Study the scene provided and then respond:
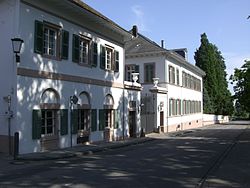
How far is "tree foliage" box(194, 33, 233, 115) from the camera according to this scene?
7191 cm

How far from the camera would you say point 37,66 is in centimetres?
1931

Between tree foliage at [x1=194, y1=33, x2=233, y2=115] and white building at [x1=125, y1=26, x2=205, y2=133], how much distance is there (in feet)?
76.1

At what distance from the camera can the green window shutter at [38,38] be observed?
19062 millimetres

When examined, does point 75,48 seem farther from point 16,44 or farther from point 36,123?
point 16,44

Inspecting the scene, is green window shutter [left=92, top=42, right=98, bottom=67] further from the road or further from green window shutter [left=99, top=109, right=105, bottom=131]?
the road

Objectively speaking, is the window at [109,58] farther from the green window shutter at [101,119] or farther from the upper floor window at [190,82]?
the upper floor window at [190,82]

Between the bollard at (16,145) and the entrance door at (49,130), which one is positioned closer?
the bollard at (16,145)

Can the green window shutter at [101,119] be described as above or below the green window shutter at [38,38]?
below

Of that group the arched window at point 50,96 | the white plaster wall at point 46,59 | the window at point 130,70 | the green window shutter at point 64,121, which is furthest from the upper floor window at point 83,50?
the window at point 130,70

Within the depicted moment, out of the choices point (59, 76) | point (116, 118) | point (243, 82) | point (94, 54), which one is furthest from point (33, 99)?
point (243, 82)

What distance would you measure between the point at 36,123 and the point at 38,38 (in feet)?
13.3

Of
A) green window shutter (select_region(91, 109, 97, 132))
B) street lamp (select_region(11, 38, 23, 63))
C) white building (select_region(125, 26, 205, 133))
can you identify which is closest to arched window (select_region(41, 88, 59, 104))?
street lamp (select_region(11, 38, 23, 63))

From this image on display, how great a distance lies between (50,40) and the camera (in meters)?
20.6

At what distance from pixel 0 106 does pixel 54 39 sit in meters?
4.66
